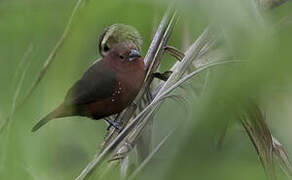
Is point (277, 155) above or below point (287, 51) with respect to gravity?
A: below

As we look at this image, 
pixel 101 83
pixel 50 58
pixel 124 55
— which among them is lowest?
pixel 101 83

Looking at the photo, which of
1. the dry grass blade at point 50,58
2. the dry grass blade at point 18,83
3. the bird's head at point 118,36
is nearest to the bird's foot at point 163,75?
the bird's head at point 118,36

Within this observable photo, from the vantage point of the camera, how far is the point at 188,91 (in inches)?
13.3

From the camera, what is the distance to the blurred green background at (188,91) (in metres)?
0.20

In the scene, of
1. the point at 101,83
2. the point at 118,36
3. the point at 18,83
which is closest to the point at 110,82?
the point at 101,83

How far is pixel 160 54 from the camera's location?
3.50 feet

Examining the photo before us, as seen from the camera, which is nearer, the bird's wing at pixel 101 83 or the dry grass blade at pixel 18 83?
the dry grass blade at pixel 18 83

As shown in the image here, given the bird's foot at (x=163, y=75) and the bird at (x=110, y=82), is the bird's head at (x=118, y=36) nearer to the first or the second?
the bird's foot at (x=163, y=75)

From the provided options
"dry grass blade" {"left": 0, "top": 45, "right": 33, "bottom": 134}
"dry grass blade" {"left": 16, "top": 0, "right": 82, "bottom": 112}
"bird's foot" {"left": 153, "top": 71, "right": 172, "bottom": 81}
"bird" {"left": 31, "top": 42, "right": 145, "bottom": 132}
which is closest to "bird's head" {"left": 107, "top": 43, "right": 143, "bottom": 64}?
"bird" {"left": 31, "top": 42, "right": 145, "bottom": 132}

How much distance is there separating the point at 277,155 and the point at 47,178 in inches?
12.2

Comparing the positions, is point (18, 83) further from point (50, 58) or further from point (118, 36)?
point (118, 36)

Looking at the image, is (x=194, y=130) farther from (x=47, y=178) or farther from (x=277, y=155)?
(x=277, y=155)

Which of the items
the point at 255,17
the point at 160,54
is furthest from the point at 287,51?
the point at 160,54

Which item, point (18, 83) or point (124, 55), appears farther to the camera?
A: point (124, 55)
